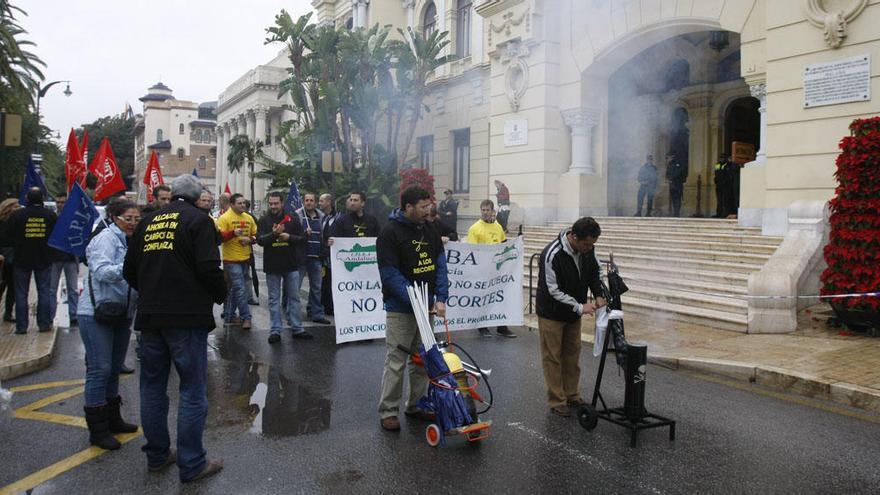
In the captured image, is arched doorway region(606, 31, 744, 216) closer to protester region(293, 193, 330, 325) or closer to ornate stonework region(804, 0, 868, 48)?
ornate stonework region(804, 0, 868, 48)

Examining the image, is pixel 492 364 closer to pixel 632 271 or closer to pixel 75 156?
pixel 632 271

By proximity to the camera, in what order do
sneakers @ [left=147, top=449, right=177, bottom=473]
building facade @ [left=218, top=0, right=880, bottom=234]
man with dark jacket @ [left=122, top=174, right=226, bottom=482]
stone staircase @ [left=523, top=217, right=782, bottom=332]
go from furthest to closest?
building facade @ [left=218, top=0, right=880, bottom=234] < stone staircase @ [left=523, top=217, right=782, bottom=332] < sneakers @ [left=147, top=449, right=177, bottom=473] < man with dark jacket @ [left=122, top=174, right=226, bottom=482]

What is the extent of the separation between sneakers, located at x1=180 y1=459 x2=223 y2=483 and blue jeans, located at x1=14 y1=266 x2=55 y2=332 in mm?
5478

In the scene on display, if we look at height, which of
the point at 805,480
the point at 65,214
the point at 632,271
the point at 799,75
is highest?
the point at 799,75

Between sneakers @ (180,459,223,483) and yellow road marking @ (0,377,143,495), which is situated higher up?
sneakers @ (180,459,223,483)

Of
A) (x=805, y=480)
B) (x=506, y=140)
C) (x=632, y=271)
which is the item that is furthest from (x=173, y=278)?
(x=506, y=140)

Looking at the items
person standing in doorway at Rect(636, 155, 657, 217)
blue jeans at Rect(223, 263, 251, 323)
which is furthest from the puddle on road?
person standing in doorway at Rect(636, 155, 657, 217)

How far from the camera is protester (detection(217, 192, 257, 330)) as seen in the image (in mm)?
8312

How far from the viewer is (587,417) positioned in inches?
183

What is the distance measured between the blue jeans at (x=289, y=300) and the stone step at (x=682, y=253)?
5.11 meters

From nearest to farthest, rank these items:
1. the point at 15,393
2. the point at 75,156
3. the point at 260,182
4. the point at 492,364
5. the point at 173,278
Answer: the point at 173,278, the point at 15,393, the point at 492,364, the point at 75,156, the point at 260,182

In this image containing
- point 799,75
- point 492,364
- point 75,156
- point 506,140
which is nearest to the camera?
point 492,364

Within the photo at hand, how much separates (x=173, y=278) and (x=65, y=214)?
295 cm

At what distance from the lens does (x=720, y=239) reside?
11000mm
